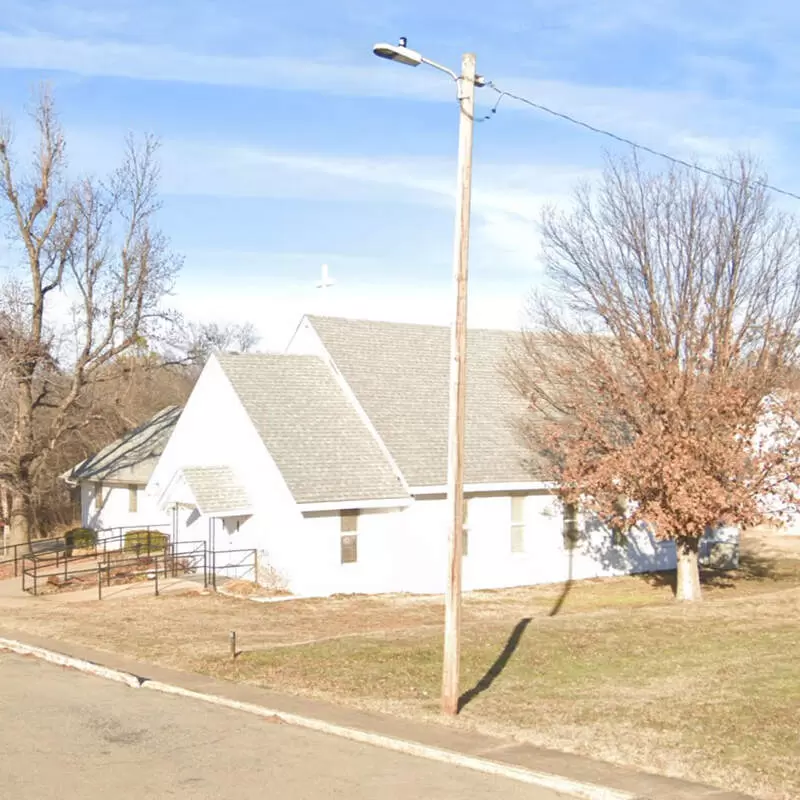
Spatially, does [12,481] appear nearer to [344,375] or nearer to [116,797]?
[344,375]

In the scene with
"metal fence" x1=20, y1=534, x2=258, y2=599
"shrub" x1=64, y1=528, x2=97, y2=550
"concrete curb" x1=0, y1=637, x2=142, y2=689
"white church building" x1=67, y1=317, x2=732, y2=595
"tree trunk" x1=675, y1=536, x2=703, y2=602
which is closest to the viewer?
"concrete curb" x1=0, y1=637, x2=142, y2=689

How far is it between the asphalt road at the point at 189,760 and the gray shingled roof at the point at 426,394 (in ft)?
43.3

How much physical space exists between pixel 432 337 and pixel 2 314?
14.9 m

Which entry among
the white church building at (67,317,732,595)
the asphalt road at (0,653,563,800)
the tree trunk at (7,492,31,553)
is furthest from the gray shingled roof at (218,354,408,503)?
the tree trunk at (7,492,31,553)

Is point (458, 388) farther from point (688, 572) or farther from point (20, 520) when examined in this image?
point (20, 520)

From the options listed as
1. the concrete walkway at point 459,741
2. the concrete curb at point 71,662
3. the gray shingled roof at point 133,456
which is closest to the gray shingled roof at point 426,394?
the concrete curb at point 71,662

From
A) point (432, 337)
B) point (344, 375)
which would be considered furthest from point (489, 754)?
point (432, 337)

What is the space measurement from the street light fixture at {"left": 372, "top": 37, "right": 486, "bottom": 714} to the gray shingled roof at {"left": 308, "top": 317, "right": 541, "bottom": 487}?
1300 cm

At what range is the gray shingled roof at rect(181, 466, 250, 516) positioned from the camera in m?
25.3

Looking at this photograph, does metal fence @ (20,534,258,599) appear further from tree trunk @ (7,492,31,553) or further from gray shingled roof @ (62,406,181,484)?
gray shingled roof @ (62,406,181,484)

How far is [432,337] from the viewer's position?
1249 inches

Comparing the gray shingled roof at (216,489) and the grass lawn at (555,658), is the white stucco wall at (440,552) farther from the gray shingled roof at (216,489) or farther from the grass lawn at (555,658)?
the gray shingled roof at (216,489)

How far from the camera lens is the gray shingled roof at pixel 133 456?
37.0 m

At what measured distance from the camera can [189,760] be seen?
35.0ft
